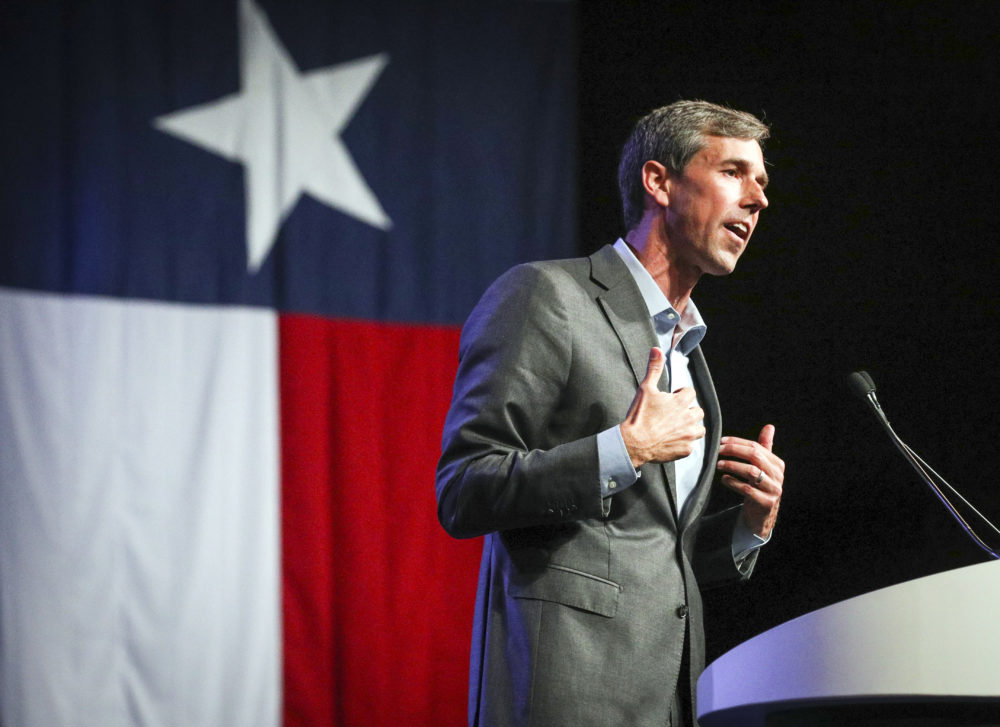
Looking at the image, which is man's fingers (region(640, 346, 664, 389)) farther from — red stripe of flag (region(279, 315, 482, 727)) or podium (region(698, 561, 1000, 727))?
red stripe of flag (region(279, 315, 482, 727))

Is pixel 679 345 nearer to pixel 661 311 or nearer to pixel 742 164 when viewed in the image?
pixel 661 311

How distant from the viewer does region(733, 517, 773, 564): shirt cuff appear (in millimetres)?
1772

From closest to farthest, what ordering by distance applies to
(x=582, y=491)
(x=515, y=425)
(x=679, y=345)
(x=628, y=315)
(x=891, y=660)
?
(x=891, y=660) < (x=582, y=491) < (x=515, y=425) < (x=628, y=315) < (x=679, y=345)

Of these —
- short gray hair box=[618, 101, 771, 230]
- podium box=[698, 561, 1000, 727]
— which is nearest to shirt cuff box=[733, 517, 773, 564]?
short gray hair box=[618, 101, 771, 230]

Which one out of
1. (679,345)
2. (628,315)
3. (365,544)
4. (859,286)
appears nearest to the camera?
(628,315)

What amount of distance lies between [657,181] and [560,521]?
2.47 feet

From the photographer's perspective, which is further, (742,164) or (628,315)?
(742,164)

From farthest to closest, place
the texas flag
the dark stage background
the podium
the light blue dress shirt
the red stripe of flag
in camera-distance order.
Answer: the red stripe of flag, the texas flag, the dark stage background, the light blue dress shirt, the podium

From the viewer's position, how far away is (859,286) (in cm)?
266

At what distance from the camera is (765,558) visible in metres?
2.68

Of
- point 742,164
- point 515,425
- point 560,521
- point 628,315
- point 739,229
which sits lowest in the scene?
point 560,521

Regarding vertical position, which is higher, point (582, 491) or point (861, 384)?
point (861, 384)

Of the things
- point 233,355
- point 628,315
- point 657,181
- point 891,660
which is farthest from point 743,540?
point 233,355

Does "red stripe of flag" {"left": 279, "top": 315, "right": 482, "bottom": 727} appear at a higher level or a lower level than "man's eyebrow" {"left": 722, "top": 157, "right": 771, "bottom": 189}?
lower
